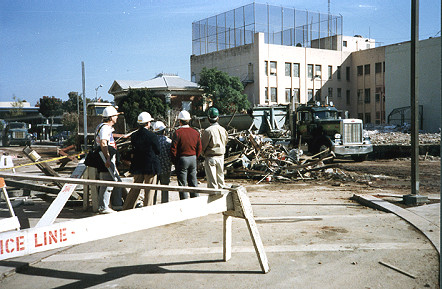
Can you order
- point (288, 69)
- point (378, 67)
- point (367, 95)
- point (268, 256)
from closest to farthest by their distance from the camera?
point (268, 256) < point (288, 69) < point (378, 67) < point (367, 95)

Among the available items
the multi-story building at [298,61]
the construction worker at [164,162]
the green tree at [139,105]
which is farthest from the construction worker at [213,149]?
the multi-story building at [298,61]

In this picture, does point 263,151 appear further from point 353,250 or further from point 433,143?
point 433,143

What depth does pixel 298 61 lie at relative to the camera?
58188 millimetres

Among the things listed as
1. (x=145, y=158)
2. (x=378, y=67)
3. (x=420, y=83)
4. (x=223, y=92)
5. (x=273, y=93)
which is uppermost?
(x=378, y=67)

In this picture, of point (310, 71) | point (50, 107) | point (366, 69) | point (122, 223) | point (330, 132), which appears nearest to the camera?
point (122, 223)

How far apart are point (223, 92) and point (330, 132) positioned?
29.4 meters

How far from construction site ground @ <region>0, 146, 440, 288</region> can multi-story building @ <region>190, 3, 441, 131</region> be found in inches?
1845

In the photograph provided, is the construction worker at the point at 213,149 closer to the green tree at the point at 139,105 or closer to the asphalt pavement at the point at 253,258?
the asphalt pavement at the point at 253,258

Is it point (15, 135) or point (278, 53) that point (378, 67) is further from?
point (15, 135)

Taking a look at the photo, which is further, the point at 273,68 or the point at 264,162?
the point at 273,68

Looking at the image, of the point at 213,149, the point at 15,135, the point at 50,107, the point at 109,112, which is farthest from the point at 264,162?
the point at 50,107

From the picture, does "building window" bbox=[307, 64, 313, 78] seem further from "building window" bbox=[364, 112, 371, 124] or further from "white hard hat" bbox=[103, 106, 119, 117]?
"white hard hat" bbox=[103, 106, 119, 117]

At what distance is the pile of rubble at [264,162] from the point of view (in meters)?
14.2

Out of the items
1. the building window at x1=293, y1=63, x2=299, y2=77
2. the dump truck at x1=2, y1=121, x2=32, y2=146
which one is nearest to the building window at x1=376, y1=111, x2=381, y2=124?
the building window at x1=293, y1=63, x2=299, y2=77
